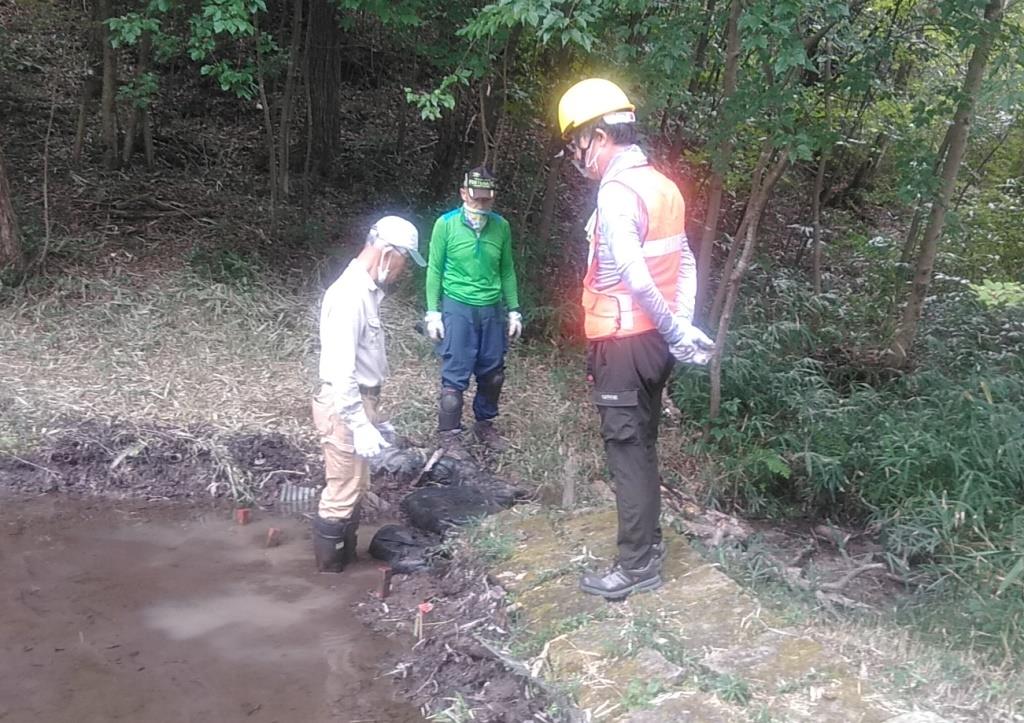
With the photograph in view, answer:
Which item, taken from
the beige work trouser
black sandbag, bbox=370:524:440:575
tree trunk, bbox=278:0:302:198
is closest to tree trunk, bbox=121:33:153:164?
tree trunk, bbox=278:0:302:198

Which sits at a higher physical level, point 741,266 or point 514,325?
point 741,266

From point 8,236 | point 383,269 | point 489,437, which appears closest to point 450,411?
point 489,437

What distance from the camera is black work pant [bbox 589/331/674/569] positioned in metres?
3.42

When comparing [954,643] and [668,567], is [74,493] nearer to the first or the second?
[668,567]

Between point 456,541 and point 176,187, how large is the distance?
6.05 metres

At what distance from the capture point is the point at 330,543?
4.33 m

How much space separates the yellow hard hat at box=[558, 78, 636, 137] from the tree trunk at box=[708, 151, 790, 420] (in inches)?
86.6

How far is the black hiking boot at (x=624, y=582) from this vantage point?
3.68 metres

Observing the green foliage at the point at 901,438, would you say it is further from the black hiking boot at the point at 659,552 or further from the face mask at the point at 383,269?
the face mask at the point at 383,269

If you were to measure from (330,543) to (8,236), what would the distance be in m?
4.61

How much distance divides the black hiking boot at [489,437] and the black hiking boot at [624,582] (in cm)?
203

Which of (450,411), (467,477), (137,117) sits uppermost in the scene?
(137,117)

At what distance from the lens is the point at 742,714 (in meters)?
2.92

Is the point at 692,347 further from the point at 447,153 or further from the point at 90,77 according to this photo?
the point at 90,77
